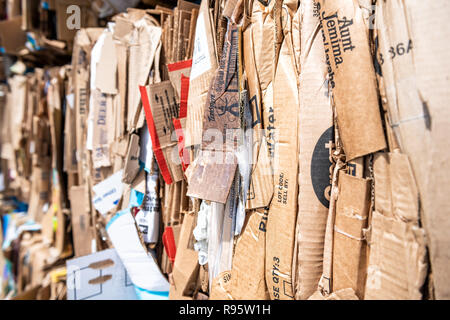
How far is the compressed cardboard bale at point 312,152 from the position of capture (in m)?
0.77

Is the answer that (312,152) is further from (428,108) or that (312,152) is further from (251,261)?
(251,261)

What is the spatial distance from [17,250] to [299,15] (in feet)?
9.53

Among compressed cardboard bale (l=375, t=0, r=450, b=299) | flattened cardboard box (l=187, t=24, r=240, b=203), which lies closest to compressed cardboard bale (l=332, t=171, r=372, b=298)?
compressed cardboard bale (l=375, t=0, r=450, b=299)

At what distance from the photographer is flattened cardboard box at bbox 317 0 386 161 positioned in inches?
25.9

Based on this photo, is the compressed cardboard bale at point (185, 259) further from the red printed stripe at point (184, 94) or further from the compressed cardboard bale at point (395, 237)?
the compressed cardboard bale at point (395, 237)

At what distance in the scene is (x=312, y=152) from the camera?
779 millimetres

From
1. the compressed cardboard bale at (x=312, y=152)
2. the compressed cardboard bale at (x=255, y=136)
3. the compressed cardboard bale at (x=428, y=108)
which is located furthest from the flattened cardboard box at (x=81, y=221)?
the compressed cardboard bale at (x=428, y=108)

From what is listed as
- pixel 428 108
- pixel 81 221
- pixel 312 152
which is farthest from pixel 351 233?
pixel 81 221

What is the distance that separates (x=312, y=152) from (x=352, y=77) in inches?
8.8

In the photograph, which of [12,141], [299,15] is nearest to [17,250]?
[12,141]

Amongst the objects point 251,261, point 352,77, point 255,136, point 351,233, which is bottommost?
point 251,261

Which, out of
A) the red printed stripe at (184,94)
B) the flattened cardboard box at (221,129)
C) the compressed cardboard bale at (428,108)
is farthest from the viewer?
the red printed stripe at (184,94)

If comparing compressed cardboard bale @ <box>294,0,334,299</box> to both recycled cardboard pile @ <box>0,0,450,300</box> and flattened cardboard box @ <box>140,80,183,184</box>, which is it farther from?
flattened cardboard box @ <box>140,80,183,184</box>
